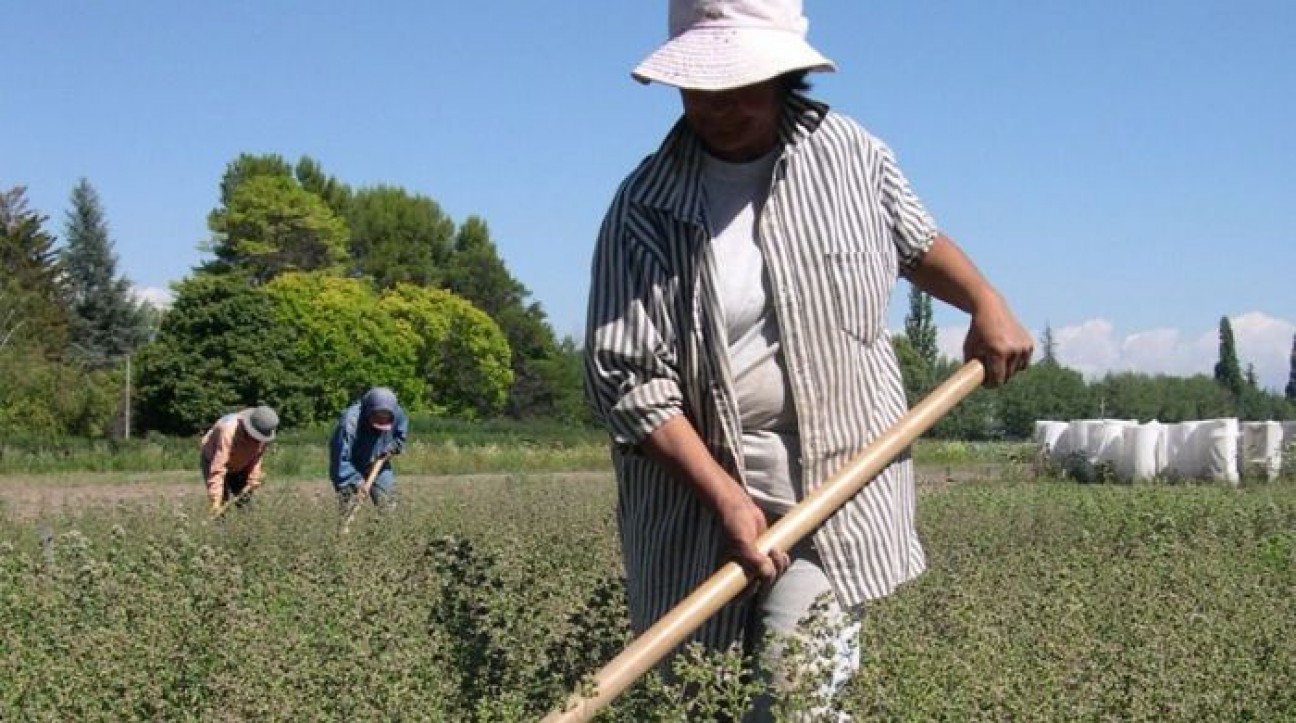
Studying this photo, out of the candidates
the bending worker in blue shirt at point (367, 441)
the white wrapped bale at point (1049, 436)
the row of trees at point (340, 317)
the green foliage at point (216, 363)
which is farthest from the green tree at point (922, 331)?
the bending worker in blue shirt at point (367, 441)

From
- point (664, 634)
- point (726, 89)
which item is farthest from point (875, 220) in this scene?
point (664, 634)

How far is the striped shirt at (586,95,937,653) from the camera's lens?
3045mm

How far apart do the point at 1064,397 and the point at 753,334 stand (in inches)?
2697

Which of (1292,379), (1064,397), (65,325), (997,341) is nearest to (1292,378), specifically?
(1292,379)

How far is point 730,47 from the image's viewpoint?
2.95 m

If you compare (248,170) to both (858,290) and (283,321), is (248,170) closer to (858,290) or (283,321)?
(283,321)

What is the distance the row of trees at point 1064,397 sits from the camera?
211 ft

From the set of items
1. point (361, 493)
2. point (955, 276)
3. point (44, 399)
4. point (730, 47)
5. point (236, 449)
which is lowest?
point (361, 493)

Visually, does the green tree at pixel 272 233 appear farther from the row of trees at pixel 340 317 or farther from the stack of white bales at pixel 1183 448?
the stack of white bales at pixel 1183 448

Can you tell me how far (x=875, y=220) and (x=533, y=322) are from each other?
7368 centimetres

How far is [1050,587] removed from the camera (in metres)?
5.70

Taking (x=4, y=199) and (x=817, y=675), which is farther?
(x=4, y=199)

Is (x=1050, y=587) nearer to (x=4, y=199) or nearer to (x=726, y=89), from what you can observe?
(x=726, y=89)

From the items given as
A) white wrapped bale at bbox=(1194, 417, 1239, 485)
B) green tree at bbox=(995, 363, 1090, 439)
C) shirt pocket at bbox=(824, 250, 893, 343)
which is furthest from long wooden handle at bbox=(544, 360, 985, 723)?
green tree at bbox=(995, 363, 1090, 439)
